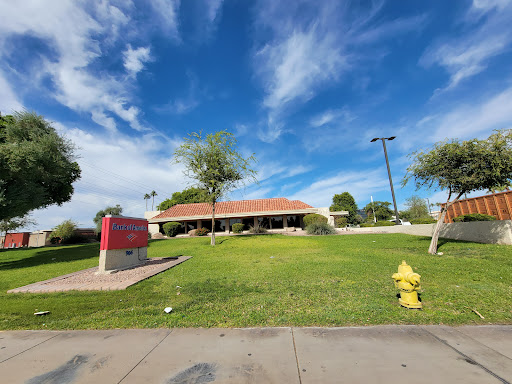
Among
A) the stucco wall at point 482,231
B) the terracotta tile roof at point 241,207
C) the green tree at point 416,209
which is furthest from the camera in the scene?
the green tree at point 416,209

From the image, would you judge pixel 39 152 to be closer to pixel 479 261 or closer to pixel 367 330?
pixel 367 330

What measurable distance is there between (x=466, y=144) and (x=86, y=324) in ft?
43.3

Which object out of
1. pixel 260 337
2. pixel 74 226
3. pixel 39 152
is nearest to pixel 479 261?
pixel 260 337

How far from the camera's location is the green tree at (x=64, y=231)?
3029 centimetres

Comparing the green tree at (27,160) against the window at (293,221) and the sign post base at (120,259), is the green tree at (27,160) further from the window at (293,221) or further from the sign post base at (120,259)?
the window at (293,221)

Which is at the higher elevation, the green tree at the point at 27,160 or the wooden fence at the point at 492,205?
the green tree at the point at 27,160

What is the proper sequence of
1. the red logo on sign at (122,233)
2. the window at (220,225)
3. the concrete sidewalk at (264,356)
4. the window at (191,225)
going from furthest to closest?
1. the window at (220,225)
2. the window at (191,225)
3. the red logo on sign at (122,233)
4. the concrete sidewalk at (264,356)

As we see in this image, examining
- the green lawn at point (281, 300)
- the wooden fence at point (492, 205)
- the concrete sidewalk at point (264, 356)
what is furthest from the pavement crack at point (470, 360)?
the wooden fence at point (492, 205)

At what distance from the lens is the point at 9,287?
22.5ft

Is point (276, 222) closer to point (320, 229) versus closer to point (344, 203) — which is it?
point (320, 229)

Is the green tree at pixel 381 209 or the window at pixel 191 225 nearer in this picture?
the window at pixel 191 225

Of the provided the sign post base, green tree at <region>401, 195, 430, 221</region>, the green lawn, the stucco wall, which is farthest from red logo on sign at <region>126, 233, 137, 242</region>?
green tree at <region>401, 195, 430, 221</region>

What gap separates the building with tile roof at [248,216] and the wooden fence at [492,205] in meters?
14.2

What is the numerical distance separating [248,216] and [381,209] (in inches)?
1928
